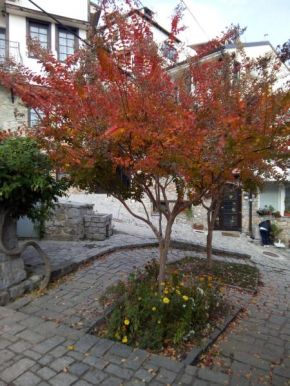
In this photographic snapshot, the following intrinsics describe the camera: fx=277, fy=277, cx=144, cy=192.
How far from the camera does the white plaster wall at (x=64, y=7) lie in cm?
1291

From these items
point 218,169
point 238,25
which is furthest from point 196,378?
point 238,25

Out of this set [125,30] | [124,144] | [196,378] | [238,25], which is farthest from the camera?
[238,25]

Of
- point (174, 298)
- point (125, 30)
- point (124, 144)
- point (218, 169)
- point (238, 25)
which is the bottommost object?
point (174, 298)

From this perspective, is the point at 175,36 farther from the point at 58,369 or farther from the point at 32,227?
the point at 32,227

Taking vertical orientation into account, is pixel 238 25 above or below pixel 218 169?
above

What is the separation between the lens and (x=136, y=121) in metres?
2.99

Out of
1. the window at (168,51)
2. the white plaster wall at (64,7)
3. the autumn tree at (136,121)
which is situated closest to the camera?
the autumn tree at (136,121)

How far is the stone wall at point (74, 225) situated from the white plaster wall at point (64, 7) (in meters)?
10.8

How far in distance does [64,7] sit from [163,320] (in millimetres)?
15098

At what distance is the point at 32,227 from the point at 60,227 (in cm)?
70

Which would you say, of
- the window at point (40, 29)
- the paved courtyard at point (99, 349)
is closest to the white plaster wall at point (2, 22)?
the window at point (40, 29)

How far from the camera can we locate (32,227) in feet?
23.7

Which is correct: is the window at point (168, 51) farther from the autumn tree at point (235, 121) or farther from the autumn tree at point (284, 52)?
the autumn tree at point (284, 52)

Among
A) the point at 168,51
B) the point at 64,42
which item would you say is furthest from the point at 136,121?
the point at 64,42
